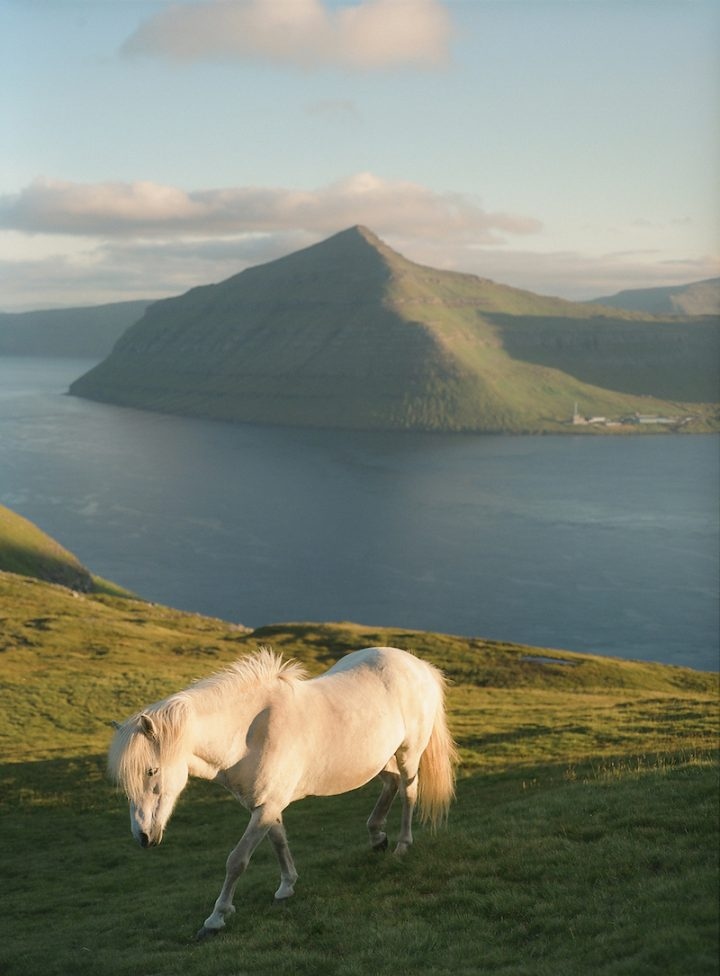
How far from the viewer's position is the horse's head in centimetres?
1176

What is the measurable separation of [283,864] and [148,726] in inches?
137

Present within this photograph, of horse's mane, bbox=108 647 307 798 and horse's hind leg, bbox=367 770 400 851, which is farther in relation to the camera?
horse's hind leg, bbox=367 770 400 851

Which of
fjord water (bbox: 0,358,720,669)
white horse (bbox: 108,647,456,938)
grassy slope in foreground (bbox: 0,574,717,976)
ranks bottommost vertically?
fjord water (bbox: 0,358,720,669)

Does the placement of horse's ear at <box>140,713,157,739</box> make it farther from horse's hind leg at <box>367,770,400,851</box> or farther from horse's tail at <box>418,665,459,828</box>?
horse's tail at <box>418,665,459,828</box>

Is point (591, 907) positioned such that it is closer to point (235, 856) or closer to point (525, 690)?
point (235, 856)

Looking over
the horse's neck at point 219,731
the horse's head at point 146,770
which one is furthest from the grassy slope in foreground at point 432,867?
the horse's neck at point 219,731

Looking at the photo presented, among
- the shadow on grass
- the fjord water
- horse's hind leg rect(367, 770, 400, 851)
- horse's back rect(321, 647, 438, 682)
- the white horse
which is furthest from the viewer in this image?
the fjord water

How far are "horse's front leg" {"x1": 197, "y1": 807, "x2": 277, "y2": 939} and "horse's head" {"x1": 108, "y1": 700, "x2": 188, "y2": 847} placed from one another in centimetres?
130

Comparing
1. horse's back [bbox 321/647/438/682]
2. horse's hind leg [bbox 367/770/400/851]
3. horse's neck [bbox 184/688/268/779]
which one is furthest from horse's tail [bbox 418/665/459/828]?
horse's neck [bbox 184/688/268/779]

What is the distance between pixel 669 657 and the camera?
116250 mm

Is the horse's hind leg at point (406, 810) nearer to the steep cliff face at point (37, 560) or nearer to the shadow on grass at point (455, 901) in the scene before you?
the shadow on grass at point (455, 901)

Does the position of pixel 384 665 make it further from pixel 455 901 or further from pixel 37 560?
pixel 37 560

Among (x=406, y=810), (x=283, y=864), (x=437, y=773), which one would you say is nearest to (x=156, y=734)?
(x=283, y=864)

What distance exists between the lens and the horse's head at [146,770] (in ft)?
38.6
